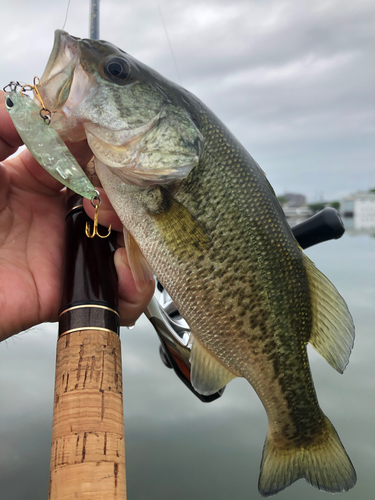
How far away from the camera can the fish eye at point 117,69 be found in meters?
1.34

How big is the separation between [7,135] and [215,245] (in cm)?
94

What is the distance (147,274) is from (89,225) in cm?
30

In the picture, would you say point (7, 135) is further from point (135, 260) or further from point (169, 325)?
point (169, 325)

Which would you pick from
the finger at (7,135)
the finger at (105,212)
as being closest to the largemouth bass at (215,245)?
the finger at (105,212)

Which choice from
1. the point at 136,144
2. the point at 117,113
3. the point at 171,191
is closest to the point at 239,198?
the point at 171,191

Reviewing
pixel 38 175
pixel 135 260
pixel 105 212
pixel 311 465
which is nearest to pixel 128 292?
pixel 135 260

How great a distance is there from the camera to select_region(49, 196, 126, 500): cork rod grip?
98 centimetres

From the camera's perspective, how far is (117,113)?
1.33 meters

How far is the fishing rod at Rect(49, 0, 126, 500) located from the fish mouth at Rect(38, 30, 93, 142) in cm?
37

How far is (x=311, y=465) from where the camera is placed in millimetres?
1546

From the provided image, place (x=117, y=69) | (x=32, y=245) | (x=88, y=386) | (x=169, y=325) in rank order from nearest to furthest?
(x=88, y=386)
(x=117, y=69)
(x=32, y=245)
(x=169, y=325)

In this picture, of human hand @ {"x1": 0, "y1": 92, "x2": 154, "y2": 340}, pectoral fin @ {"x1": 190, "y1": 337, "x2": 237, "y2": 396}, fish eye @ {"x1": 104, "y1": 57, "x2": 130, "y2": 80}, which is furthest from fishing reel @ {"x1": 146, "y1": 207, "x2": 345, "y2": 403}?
fish eye @ {"x1": 104, "y1": 57, "x2": 130, "y2": 80}

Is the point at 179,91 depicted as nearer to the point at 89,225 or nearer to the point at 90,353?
the point at 89,225

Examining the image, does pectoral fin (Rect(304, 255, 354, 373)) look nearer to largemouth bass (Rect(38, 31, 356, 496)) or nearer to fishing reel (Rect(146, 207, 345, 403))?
largemouth bass (Rect(38, 31, 356, 496))
